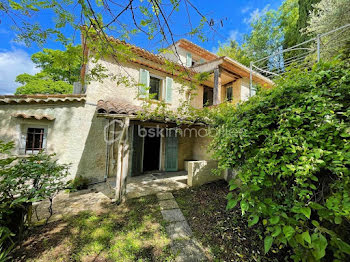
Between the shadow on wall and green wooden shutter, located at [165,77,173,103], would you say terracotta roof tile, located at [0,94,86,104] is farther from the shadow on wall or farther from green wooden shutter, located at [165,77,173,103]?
green wooden shutter, located at [165,77,173,103]

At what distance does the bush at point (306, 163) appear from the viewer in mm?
1445

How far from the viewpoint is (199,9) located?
2.09 metres

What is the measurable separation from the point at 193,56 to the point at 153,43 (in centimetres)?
1015

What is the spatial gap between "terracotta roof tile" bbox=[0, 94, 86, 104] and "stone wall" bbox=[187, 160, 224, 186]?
5665mm

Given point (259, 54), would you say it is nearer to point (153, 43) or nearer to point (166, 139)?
point (166, 139)

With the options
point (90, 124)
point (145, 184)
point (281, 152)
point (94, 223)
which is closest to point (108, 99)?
point (90, 124)

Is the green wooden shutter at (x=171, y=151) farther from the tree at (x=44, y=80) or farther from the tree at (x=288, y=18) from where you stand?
the tree at (x=288, y=18)

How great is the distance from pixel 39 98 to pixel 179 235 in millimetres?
7058

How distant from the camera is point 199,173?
18.9ft

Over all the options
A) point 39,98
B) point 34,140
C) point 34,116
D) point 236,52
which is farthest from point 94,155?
point 236,52

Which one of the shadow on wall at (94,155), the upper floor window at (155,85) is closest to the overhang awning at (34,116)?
the shadow on wall at (94,155)

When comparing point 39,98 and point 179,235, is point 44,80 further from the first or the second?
point 179,235

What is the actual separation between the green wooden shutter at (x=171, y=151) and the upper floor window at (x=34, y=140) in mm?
5528

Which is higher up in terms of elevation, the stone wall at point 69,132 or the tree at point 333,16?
the tree at point 333,16
